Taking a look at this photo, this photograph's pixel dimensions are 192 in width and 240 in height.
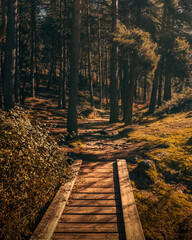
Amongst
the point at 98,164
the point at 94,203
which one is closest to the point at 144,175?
the point at 98,164

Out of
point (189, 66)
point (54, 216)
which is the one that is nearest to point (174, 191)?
point (54, 216)

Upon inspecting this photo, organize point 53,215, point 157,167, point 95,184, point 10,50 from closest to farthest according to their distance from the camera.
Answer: point 53,215 → point 95,184 → point 157,167 → point 10,50

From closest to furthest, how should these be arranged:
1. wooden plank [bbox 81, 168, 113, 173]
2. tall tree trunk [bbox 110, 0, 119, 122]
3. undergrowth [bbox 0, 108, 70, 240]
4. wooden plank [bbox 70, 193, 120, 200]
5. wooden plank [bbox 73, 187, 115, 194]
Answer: undergrowth [bbox 0, 108, 70, 240] → wooden plank [bbox 70, 193, 120, 200] → wooden plank [bbox 73, 187, 115, 194] → wooden plank [bbox 81, 168, 113, 173] → tall tree trunk [bbox 110, 0, 119, 122]

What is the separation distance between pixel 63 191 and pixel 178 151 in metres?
5.05

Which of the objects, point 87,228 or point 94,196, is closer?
point 87,228

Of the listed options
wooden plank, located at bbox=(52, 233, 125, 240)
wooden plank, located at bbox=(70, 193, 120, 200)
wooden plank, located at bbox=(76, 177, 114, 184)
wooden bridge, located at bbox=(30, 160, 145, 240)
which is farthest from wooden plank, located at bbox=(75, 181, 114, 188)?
wooden plank, located at bbox=(52, 233, 125, 240)

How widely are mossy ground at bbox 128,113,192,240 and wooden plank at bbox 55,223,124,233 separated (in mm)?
609

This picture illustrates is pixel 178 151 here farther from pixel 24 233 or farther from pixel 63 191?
pixel 24 233

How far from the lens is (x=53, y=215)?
374cm

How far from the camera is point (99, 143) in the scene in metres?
10.4

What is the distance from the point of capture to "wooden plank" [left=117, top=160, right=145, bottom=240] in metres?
3.27

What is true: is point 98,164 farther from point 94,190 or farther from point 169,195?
point 169,195

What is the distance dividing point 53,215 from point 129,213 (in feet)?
4.74

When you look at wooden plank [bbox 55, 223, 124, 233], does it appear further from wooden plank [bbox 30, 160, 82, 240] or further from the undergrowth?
the undergrowth
